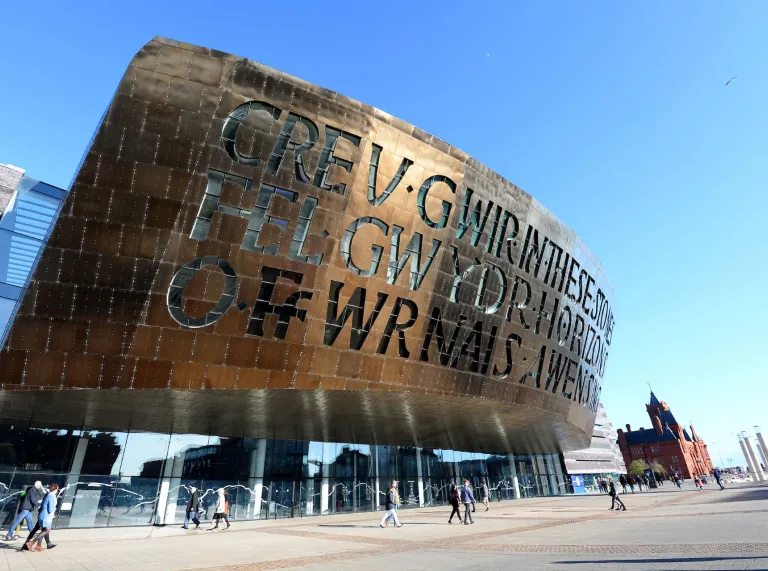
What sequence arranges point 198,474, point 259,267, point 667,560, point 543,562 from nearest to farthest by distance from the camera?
point 667,560 < point 543,562 < point 259,267 < point 198,474

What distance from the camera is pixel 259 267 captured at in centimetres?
1791

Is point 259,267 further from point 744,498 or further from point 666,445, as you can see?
point 666,445

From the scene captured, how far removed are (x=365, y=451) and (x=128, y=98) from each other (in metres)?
26.7

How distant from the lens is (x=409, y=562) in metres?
9.76

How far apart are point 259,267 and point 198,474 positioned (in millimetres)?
15233

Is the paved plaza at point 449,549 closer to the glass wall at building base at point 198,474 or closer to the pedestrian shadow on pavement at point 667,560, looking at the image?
the pedestrian shadow on pavement at point 667,560

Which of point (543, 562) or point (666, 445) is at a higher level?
point (666, 445)

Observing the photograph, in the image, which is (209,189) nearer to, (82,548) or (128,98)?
(128,98)

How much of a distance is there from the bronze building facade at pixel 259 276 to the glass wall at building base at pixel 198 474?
0.22 m

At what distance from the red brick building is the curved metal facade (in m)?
136

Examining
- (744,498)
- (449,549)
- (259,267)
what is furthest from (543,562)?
(744,498)

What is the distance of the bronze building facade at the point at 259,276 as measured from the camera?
15891mm

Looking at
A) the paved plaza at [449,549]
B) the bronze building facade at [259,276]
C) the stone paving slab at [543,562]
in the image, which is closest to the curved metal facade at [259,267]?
the bronze building facade at [259,276]

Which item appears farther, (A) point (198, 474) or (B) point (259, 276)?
(A) point (198, 474)
